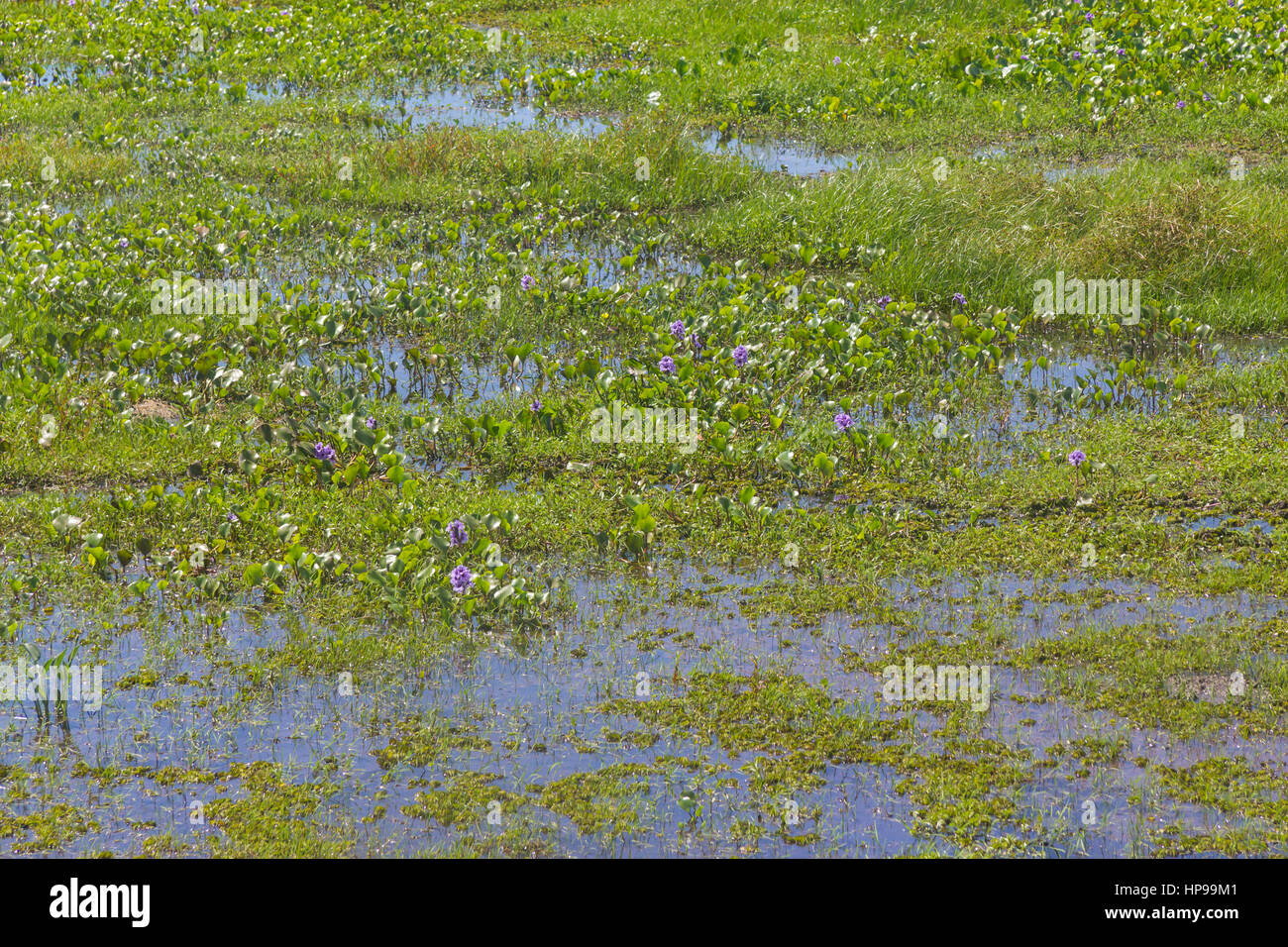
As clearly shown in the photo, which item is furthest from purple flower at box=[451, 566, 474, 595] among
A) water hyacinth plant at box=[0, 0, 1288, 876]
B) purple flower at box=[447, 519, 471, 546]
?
purple flower at box=[447, 519, 471, 546]

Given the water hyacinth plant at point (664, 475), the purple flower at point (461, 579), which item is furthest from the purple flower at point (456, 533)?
the purple flower at point (461, 579)

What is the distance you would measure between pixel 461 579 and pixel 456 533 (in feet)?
1.28

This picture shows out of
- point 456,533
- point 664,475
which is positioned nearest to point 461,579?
point 456,533

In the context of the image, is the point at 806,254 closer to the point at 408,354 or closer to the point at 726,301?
the point at 726,301

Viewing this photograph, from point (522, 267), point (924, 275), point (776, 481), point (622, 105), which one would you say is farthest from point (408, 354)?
point (622, 105)

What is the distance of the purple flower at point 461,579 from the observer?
6.03 metres

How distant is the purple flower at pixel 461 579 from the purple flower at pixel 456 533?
31cm

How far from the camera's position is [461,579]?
238 inches

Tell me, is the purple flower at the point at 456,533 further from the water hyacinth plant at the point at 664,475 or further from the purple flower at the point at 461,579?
the purple flower at the point at 461,579

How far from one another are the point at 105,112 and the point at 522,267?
7.06m

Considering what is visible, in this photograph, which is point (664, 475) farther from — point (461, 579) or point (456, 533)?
point (461, 579)

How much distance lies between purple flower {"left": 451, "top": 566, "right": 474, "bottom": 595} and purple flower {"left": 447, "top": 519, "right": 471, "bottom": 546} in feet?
1.01

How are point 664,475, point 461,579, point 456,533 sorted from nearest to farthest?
point 461,579 → point 456,533 → point 664,475

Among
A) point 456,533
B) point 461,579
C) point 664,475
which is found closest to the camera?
point 461,579
